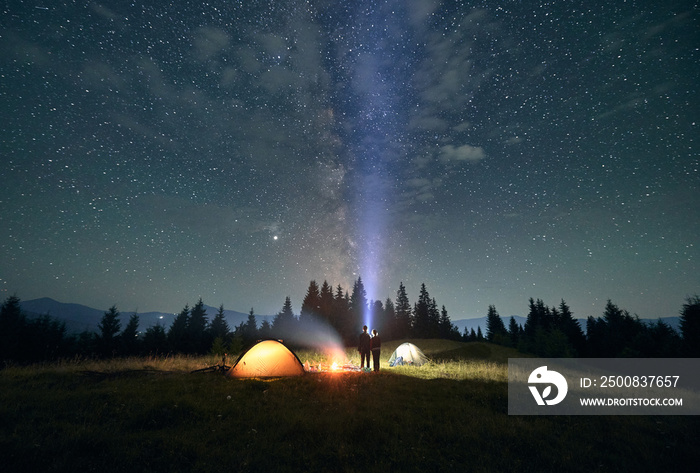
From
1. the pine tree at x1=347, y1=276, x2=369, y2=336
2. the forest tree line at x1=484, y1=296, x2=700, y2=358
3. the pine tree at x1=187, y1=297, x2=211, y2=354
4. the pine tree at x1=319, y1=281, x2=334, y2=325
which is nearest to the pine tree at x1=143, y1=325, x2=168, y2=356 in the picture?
the pine tree at x1=187, y1=297, x2=211, y2=354

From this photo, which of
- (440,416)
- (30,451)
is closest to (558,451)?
(440,416)

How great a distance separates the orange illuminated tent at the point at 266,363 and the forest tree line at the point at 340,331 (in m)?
11.5

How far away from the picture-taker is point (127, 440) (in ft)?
18.5

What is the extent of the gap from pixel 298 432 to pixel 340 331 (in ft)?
214

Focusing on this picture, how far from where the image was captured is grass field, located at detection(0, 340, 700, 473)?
5.18 m

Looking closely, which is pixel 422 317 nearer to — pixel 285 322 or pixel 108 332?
pixel 285 322

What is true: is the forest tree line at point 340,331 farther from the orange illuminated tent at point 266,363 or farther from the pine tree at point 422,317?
the orange illuminated tent at point 266,363

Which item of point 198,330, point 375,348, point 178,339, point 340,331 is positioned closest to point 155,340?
point 178,339

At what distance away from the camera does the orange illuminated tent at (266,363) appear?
12453 mm

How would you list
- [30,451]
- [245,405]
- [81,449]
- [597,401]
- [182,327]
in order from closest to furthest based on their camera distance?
[30,451] < [81,449] < [245,405] < [597,401] < [182,327]

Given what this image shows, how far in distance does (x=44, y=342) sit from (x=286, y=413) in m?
49.3

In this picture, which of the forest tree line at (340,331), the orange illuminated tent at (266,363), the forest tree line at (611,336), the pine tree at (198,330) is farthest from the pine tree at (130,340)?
A: the forest tree line at (611,336)

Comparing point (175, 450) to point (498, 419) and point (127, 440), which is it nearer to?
point (127, 440)

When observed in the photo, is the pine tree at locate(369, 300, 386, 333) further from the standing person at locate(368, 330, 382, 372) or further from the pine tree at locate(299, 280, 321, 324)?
the standing person at locate(368, 330, 382, 372)
